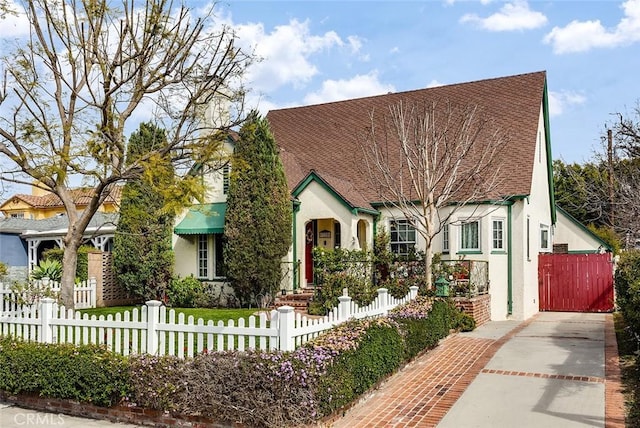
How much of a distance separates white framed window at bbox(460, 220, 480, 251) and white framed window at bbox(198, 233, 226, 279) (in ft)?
25.7

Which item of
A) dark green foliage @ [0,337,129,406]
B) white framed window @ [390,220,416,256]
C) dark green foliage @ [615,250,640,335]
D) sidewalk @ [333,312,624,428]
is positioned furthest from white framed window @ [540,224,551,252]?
dark green foliage @ [0,337,129,406]

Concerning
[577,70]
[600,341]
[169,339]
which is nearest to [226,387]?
[169,339]

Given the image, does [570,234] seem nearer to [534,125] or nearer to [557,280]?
[557,280]

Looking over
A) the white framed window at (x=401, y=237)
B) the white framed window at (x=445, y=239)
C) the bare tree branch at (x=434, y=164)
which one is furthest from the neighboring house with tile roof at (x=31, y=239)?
the white framed window at (x=445, y=239)

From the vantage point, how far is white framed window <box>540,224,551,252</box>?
2192 centimetres

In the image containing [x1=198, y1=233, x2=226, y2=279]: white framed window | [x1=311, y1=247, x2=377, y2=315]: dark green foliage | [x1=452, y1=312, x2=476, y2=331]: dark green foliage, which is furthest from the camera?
[x1=198, y1=233, x2=226, y2=279]: white framed window

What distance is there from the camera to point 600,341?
520 inches

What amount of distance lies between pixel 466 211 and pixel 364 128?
19.7ft

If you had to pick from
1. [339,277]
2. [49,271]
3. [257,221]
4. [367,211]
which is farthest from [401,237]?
[49,271]

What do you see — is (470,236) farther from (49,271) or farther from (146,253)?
(49,271)

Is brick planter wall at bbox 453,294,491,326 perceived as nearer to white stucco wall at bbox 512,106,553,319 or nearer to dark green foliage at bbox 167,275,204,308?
white stucco wall at bbox 512,106,553,319

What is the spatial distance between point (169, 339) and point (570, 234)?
69.5ft

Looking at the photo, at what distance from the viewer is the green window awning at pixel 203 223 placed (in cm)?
1861

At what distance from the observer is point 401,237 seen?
63.9 ft
